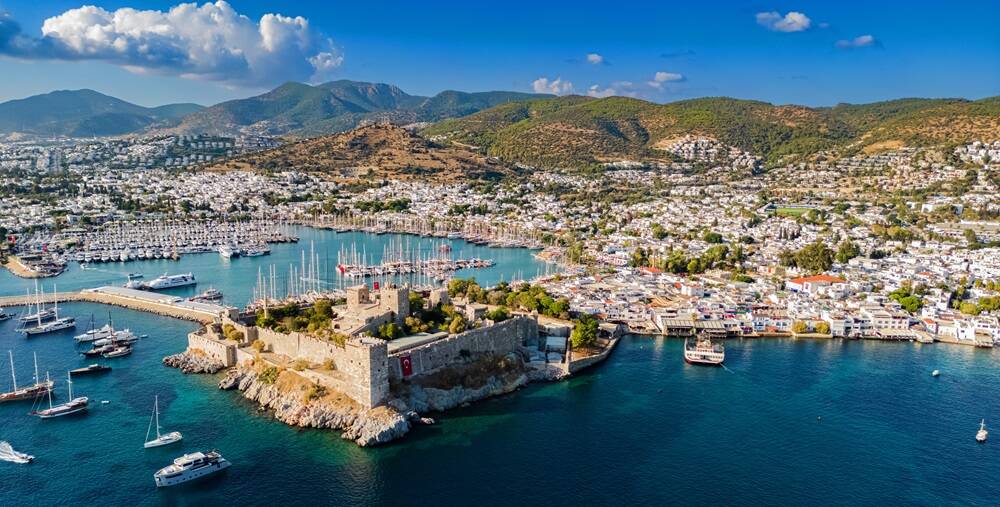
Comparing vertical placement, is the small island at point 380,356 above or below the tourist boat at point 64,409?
above

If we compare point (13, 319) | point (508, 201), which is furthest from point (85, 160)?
point (13, 319)

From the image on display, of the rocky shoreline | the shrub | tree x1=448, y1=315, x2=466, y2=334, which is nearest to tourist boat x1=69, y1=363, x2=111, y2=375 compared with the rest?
the rocky shoreline

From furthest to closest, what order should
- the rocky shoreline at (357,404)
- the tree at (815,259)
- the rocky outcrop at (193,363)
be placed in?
1. the tree at (815,259)
2. the rocky outcrop at (193,363)
3. the rocky shoreline at (357,404)

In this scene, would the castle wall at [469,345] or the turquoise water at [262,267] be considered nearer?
the castle wall at [469,345]

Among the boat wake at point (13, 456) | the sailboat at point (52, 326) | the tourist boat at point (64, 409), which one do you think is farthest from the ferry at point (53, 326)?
the boat wake at point (13, 456)

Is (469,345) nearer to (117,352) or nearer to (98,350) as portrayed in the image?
(117,352)

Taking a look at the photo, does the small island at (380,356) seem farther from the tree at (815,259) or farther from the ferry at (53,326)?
the tree at (815,259)
